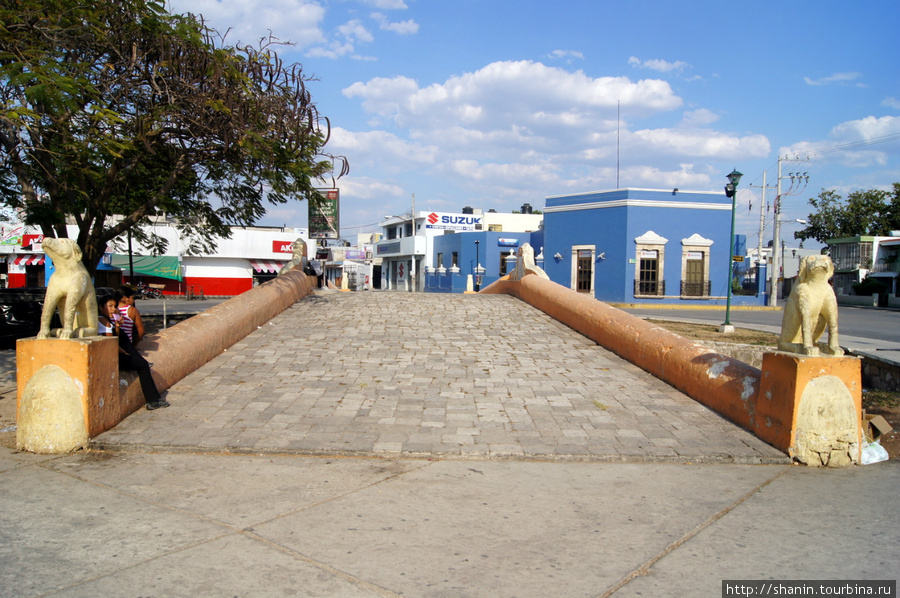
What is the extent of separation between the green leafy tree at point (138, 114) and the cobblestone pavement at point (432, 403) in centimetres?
314

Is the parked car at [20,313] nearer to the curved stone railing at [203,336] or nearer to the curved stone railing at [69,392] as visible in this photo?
the curved stone railing at [203,336]

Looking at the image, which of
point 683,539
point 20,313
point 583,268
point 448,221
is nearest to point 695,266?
point 583,268

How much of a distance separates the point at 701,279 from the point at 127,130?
2908cm

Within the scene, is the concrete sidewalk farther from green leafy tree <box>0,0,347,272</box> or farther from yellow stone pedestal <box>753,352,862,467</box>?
green leafy tree <box>0,0,347,272</box>

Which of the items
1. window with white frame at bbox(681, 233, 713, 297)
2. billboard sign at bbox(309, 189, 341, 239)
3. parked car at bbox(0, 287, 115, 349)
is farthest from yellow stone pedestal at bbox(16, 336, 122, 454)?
window with white frame at bbox(681, 233, 713, 297)

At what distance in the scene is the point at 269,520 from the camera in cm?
407

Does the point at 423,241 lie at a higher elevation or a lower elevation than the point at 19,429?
higher

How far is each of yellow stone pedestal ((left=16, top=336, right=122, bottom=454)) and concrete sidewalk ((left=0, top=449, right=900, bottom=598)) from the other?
245mm

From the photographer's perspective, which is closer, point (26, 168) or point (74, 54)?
point (74, 54)

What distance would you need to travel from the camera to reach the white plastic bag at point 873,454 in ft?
18.5

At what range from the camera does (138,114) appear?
949 cm

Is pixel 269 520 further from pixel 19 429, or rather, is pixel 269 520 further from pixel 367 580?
pixel 19 429

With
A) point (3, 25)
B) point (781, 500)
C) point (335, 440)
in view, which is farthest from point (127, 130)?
point (781, 500)

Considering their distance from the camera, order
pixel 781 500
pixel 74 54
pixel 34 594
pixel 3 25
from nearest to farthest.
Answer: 1. pixel 34 594
2. pixel 781 500
3. pixel 3 25
4. pixel 74 54
